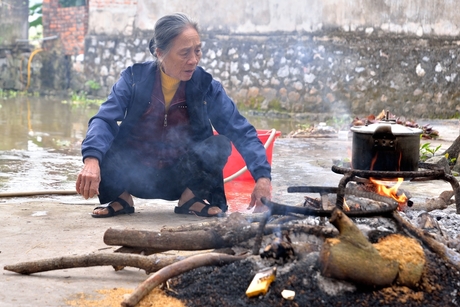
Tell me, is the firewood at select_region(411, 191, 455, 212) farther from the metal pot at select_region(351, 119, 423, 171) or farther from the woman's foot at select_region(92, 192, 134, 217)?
the woman's foot at select_region(92, 192, 134, 217)

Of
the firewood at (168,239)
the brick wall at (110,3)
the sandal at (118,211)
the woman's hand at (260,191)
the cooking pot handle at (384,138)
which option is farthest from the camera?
the brick wall at (110,3)

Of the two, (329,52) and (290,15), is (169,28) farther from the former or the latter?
(290,15)

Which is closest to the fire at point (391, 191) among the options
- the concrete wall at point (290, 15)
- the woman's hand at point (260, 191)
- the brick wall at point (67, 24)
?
the woman's hand at point (260, 191)

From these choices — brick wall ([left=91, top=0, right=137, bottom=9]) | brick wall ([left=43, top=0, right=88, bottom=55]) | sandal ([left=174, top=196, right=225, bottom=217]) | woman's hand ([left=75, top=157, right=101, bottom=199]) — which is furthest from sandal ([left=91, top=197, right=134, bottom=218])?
brick wall ([left=43, top=0, right=88, bottom=55])

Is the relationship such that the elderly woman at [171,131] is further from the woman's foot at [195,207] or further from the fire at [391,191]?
the fire at [391,191]

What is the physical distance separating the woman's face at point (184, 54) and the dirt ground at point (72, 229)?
876mm

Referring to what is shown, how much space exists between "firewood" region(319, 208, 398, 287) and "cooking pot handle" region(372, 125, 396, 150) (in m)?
0.90

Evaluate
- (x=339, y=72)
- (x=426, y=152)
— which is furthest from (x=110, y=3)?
(x=426, y=152)

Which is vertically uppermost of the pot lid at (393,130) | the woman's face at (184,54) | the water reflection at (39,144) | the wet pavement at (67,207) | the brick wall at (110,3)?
the brick wall at (110,3)

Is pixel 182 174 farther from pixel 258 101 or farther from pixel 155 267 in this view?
pixel 258 101

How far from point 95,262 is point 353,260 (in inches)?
42.3

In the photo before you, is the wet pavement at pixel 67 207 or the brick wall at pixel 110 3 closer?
the wet pavement at pixel 67 207

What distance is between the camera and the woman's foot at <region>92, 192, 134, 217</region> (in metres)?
4.07

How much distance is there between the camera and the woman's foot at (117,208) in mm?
4074
